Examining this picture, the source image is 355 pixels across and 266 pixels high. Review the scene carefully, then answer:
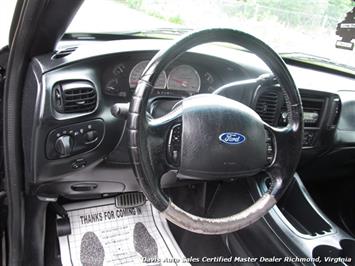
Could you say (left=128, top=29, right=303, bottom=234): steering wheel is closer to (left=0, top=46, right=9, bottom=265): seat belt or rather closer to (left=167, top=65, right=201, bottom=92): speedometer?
(left=167, top=65, right=201, bottom=92): speedometer

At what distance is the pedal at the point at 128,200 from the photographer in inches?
73.2

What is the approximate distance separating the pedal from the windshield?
778 millimetres

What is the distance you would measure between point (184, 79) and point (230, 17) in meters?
0.44

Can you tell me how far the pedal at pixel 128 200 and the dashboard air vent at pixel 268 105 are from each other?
0.75 meters

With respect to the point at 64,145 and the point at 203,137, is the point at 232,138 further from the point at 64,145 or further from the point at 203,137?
the point at 64,145

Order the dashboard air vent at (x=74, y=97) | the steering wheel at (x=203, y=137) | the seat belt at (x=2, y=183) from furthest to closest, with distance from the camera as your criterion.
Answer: the seat belt at (x=2, y=183) → the dashboard air vent at (x=74, y=97) → the steering wheel at (x=203, y=137)

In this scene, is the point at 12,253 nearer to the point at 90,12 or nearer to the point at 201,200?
the point at 201,200

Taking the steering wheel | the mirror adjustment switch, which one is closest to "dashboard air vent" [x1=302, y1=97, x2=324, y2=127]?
the steering wheel

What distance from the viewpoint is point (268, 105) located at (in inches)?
60.8

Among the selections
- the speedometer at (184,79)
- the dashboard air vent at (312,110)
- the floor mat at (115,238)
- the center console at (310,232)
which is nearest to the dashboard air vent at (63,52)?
the speedometer at (184,79)

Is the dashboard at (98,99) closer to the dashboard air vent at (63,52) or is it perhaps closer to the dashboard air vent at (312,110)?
the dashboard air vent at (63,52)

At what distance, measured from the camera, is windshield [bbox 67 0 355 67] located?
1.61 metres

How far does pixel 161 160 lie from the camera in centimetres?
103

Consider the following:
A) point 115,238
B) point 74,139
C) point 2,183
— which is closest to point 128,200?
point 115,238
